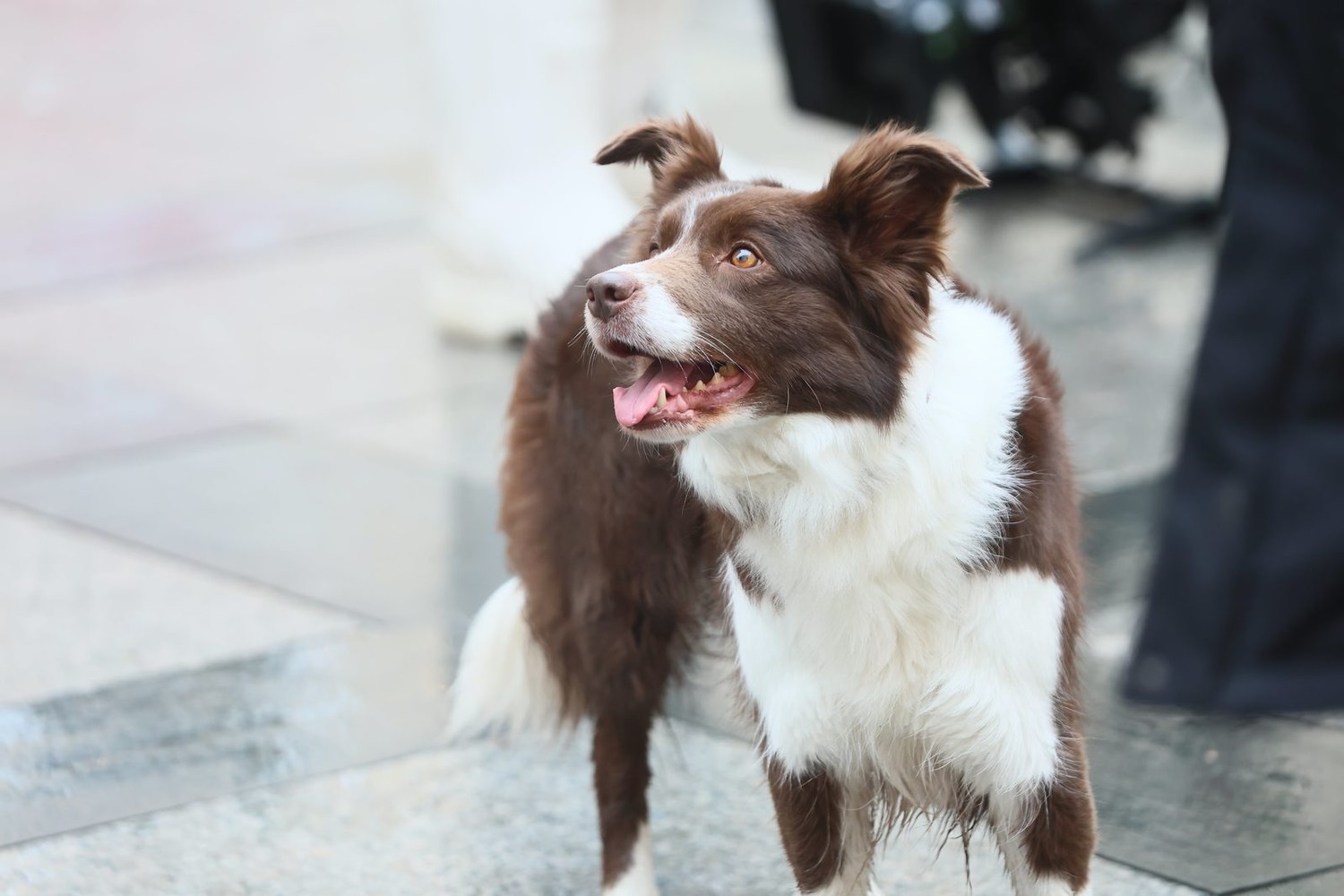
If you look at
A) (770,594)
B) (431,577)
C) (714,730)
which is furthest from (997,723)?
(431,577)

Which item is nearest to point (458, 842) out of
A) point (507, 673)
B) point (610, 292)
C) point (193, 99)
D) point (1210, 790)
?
point (507, 673)

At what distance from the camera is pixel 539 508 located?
385cm

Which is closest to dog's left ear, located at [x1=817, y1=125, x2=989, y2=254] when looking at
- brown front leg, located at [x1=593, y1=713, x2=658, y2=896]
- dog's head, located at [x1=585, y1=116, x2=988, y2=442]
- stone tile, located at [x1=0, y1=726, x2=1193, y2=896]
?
dog's head, located at [x1=585, y1=116, x2=988, y2=442]

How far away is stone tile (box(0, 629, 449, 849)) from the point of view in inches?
170

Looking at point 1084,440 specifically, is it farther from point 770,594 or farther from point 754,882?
point 770,594

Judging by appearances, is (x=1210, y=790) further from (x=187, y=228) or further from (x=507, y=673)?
(x=187, y=228)

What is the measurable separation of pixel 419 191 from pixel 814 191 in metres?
6.89

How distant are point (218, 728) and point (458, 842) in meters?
0.98

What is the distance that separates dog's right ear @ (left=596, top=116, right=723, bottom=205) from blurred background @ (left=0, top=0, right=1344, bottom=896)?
1.50 m

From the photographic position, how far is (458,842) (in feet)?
13.4

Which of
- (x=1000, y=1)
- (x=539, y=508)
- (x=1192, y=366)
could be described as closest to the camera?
(x=539, y=508)

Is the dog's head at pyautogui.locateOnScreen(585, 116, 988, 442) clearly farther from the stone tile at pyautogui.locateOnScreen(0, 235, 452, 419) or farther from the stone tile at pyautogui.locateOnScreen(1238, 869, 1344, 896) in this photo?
the stone tile at pyautogui.locateOnScreen(0, 235, 452, 419)

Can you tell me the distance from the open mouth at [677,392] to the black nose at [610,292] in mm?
134

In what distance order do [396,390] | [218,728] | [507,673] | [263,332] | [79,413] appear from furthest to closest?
[263,332]
[396,390]
[79,413]
[218,728]
[507,673]
